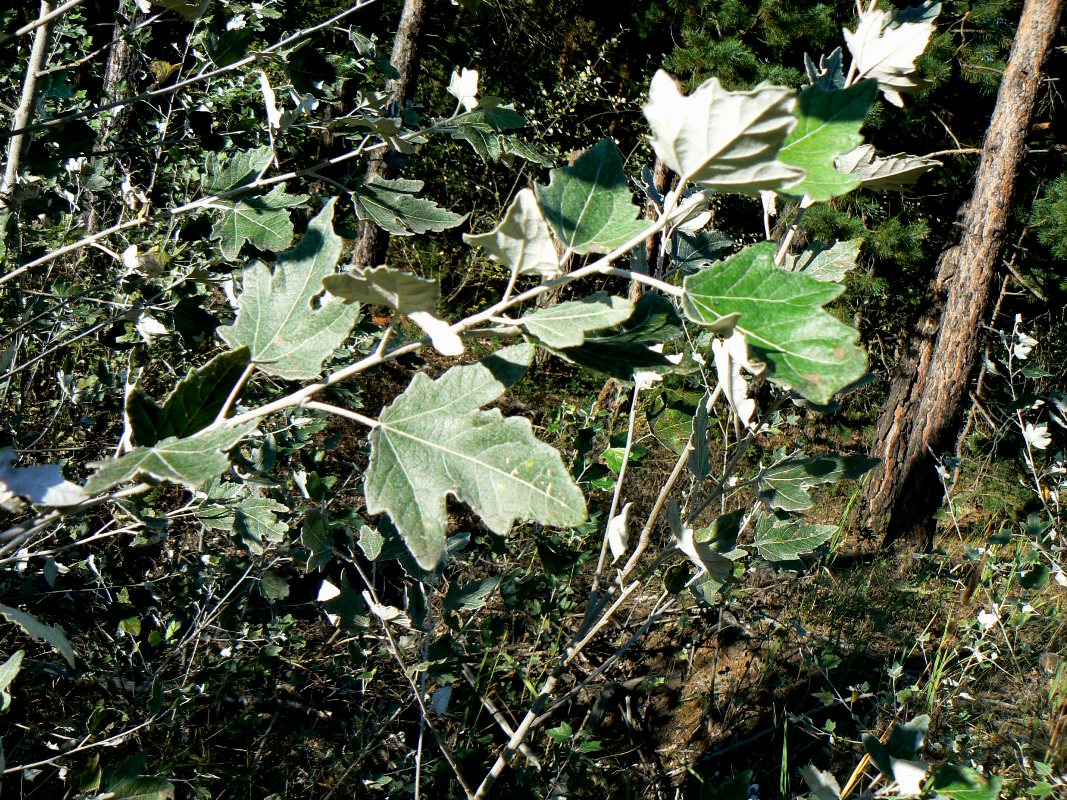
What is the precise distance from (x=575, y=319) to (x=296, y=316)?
10.1 inches

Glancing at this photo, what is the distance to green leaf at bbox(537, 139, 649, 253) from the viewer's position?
0.65 meters

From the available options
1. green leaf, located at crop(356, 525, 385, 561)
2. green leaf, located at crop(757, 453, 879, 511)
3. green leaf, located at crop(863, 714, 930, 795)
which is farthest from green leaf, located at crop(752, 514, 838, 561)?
green leaf, located at crop(356, 525, 385, 561)

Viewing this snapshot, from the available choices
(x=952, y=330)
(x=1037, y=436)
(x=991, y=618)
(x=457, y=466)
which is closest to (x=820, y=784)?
(x=457, y=466)

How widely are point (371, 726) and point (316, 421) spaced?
72cm

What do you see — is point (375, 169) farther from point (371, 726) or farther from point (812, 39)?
point (371, 726)

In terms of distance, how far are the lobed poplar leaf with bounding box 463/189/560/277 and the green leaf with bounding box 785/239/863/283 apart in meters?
0.63

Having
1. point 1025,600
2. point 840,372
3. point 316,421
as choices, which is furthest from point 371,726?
point 1025,600

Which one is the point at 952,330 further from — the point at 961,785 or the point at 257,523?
the point at 257,523

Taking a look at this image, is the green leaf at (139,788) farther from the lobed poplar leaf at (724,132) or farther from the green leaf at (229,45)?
the green leaf at (229,45)

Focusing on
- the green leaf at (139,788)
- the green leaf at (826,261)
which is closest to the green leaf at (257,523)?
the green leaf at (139,788)

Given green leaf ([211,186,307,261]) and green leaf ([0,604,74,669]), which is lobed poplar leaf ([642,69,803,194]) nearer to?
green leaf ([0,604,74,669])

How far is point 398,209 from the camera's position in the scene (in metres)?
1.27

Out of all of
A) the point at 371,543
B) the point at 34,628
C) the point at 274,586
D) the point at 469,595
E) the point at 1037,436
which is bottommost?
the point at 1037,436

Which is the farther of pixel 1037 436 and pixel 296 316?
pixel 1037 436
